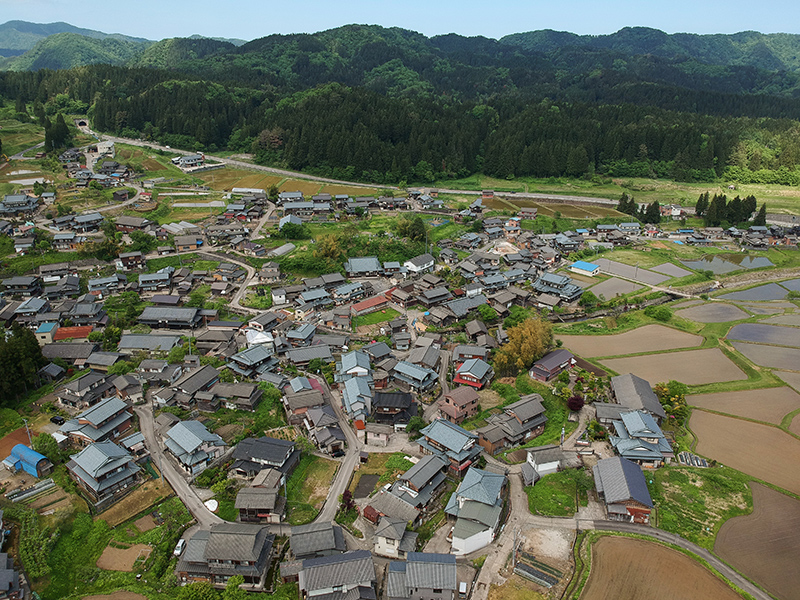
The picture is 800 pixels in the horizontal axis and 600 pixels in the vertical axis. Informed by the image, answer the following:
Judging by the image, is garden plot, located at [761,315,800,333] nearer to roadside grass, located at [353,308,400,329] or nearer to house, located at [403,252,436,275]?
house, located at [403,252,436,275]

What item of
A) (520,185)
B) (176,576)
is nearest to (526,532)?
(176,576)

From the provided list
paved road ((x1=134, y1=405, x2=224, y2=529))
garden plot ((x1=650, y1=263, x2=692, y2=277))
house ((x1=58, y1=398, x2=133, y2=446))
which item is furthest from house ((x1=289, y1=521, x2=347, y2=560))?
garden plot ((x1=650, y1=263, x2=692, y2=277))

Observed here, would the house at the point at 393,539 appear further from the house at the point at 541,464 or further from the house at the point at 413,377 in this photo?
the house at the point at 413,377

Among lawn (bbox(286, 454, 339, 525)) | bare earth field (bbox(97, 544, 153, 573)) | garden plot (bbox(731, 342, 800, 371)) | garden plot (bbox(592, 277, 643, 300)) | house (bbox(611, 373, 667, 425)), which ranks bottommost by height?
bare earth field (bbox(97, 544, 153, 573))

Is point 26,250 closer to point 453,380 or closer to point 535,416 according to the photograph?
point 453,380

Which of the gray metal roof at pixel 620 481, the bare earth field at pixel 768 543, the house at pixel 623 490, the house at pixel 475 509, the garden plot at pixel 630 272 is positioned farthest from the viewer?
the garden plot at pixel 630 272

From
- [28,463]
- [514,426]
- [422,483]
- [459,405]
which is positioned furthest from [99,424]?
[514,426]

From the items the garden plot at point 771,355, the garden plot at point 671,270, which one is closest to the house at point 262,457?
the garden plot at point 771,355
